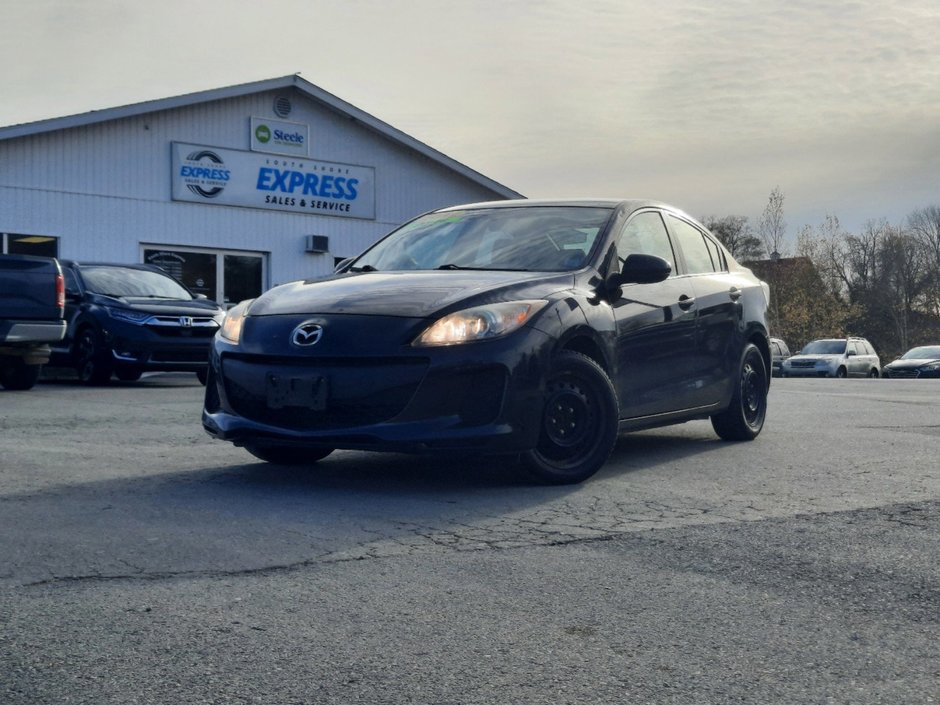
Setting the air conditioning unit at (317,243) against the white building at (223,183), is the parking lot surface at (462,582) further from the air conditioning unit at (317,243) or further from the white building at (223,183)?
the air conditioning unit at (317,243)

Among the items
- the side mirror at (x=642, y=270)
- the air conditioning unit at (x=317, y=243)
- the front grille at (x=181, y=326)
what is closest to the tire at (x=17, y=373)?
the front grille at (x=181, y=326)

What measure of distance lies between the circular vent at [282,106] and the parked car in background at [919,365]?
2296 centimetres

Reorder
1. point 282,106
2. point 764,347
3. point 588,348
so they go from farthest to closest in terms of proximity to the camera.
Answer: point 282,106 < point 764,347 < point 588,348

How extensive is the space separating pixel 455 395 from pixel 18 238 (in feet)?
59.1

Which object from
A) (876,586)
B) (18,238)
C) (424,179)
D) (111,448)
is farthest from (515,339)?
(424,179)

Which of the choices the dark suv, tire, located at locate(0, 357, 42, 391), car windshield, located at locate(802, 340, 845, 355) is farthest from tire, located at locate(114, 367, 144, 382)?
car windshield, located at locate(802, 340, 845, 355)

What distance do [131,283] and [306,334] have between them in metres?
10.9

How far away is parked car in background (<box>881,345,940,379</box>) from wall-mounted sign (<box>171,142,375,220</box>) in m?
20.7

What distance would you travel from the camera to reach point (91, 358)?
15.2 meters

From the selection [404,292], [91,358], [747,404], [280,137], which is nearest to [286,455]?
[404,292]

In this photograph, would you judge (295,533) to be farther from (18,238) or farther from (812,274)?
(812,274)

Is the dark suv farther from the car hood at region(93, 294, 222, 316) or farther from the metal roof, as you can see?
the metal roof

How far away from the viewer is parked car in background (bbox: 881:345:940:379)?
39250 millimetres

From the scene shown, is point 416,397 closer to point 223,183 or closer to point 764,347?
point 764,347
